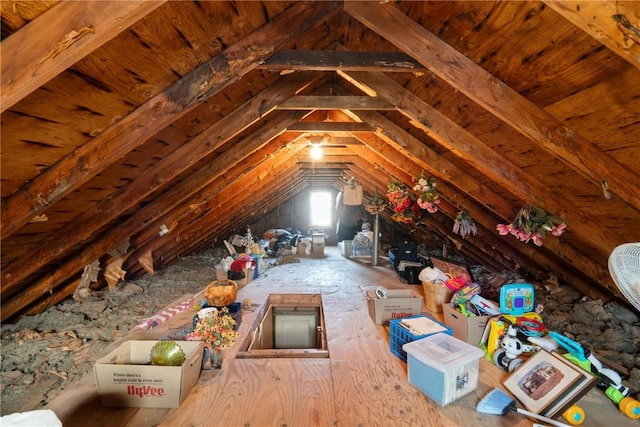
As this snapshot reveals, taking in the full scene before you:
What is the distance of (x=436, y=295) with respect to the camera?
270 centimetres

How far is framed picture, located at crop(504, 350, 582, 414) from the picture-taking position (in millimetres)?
1469

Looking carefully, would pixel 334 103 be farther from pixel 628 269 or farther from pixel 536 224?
pixel 628 269

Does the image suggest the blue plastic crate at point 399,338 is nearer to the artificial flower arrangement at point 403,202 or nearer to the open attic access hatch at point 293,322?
the open attic access hatch at point 293,322

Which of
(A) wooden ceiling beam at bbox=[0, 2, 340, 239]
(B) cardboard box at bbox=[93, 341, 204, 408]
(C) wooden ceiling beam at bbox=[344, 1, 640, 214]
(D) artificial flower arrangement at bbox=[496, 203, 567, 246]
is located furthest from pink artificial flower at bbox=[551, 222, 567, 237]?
(B) cardboard box at bbox=[93, 341, 204, 408]

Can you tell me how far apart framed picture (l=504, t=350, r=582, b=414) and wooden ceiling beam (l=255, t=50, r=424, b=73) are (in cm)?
181

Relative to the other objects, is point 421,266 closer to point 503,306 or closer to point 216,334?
point 503,306

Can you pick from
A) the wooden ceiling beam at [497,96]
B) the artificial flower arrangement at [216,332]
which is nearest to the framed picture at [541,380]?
the wooden ceiling beam at [497,96]

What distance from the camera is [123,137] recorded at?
1479mm

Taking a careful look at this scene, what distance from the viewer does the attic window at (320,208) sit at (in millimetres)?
8938

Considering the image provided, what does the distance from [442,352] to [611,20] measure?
60.6 inches

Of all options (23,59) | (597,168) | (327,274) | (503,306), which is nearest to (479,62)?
(597,168)

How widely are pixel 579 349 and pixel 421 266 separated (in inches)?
90.0

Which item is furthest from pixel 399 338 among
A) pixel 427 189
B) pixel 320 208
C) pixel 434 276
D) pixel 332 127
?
pixel 320 208

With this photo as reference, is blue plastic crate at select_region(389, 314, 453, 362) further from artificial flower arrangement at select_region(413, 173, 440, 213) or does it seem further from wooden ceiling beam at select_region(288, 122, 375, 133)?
wooden ceiling beam at select_region(288, 122, 375, 133)
